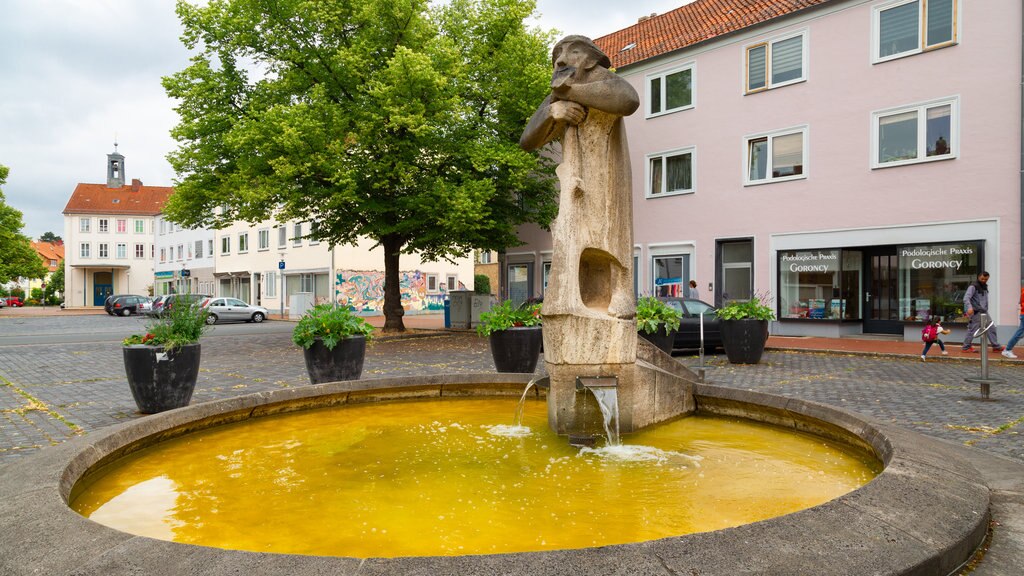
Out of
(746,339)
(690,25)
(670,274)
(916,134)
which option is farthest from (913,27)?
(746,339)

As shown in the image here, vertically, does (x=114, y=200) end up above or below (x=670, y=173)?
above

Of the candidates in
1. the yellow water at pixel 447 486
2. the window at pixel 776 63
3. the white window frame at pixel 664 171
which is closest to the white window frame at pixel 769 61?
the window at pixel 776 63

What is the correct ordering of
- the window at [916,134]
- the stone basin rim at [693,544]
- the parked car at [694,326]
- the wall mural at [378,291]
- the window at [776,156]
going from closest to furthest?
the stone basin rim at [693,544], the parked car at [694,326], the window at [916,134], the window at [776,156], the wall mural at [378,291]

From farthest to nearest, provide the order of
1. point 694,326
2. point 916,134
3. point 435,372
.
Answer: point 916,134
point 694,326
point 435,372

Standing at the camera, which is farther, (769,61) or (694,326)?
(769,61)

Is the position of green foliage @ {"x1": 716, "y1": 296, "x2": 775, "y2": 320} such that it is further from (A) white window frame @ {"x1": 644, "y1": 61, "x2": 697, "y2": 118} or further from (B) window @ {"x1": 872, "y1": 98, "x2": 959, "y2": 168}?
(A) white window frame @ {"x1": 644, "y1": 61, "x2": 697, "y2": 118}

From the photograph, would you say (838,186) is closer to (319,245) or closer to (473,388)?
(473,388)

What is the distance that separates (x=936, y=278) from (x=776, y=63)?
8.29 m

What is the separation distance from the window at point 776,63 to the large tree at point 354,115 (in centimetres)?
683

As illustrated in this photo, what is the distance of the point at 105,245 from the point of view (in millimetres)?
74062

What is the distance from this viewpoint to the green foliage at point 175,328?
7844mm

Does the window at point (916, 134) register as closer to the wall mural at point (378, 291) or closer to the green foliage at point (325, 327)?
the green foliage at point (325, 327)

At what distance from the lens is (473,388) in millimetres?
7574

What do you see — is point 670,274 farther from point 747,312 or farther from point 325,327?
point 325,327
